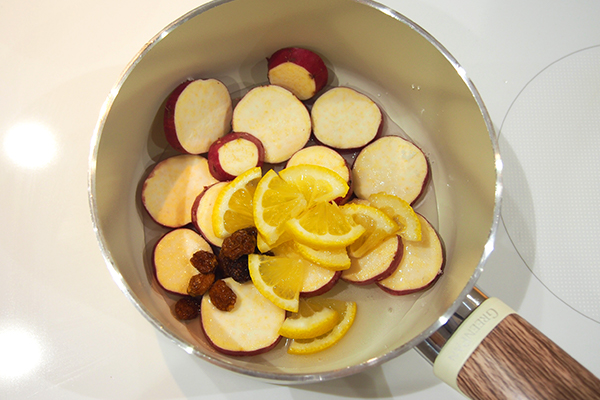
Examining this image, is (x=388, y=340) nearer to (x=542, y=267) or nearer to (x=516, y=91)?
(x=542, y=267)

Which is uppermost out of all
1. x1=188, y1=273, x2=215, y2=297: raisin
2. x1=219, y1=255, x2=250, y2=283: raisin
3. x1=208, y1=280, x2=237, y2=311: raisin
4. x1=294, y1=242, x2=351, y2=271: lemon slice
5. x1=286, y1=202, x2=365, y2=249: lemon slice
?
x1=286, y1=202, x2=365, y2=249: lemon slice

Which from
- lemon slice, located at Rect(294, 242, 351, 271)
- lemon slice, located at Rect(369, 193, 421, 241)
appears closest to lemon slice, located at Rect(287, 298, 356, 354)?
lemon slice, located at Rect(294, 242, 351, 271)

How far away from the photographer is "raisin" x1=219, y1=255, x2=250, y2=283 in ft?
3.45

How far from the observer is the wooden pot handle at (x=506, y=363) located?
2.37ft

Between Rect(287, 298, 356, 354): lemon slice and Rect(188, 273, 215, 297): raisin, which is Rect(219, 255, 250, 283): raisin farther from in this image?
Rect(287, 298, 356, 354): lemon slice

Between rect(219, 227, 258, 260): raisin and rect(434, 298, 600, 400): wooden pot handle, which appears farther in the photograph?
rect(219, 227, 258, 260): raisin

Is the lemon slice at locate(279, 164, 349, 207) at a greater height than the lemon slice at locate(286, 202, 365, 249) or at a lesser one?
greater

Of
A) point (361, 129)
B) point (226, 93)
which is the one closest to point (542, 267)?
point (361, 129)

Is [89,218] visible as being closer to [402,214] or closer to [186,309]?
[186,309]

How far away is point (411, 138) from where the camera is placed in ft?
4.13

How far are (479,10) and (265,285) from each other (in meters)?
1.01

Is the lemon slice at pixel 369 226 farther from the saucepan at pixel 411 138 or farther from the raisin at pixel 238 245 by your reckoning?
the raisin at pixel 238 245

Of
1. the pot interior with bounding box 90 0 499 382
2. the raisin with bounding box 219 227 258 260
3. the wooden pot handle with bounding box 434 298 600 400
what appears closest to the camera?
the wooden pot handle with bounding box 434 298 600 400

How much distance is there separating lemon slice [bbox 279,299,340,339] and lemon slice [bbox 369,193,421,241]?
0.90 feet
